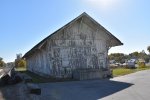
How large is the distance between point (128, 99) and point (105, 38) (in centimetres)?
1807

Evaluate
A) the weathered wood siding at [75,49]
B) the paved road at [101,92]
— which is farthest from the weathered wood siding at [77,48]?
the paved road at [101,92]

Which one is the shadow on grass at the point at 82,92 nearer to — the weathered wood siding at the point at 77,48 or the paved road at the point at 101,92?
the paved road at the point at 101,92

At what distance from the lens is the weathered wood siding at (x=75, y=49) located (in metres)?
26.5

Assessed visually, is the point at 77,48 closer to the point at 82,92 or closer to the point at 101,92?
the point at 82,92

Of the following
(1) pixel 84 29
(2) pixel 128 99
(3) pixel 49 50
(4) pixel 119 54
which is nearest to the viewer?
(2) pixel 128 99

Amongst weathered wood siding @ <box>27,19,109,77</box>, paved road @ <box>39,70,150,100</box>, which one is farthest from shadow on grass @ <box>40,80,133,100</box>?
weathered wood siding @ <box>27,19,109,77</box>

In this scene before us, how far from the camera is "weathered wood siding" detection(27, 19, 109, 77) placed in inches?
1042

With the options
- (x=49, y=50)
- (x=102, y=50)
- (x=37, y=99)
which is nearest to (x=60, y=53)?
(x=49, y=50)

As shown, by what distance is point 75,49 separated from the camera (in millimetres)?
27594

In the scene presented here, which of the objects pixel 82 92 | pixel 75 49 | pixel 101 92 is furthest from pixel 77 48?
pixel 101 92

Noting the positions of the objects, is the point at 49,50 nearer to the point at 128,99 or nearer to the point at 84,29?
the point at 84,29

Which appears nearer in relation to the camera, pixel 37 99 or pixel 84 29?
pixel 37 99

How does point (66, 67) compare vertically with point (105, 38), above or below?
below

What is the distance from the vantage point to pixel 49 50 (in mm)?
26344
